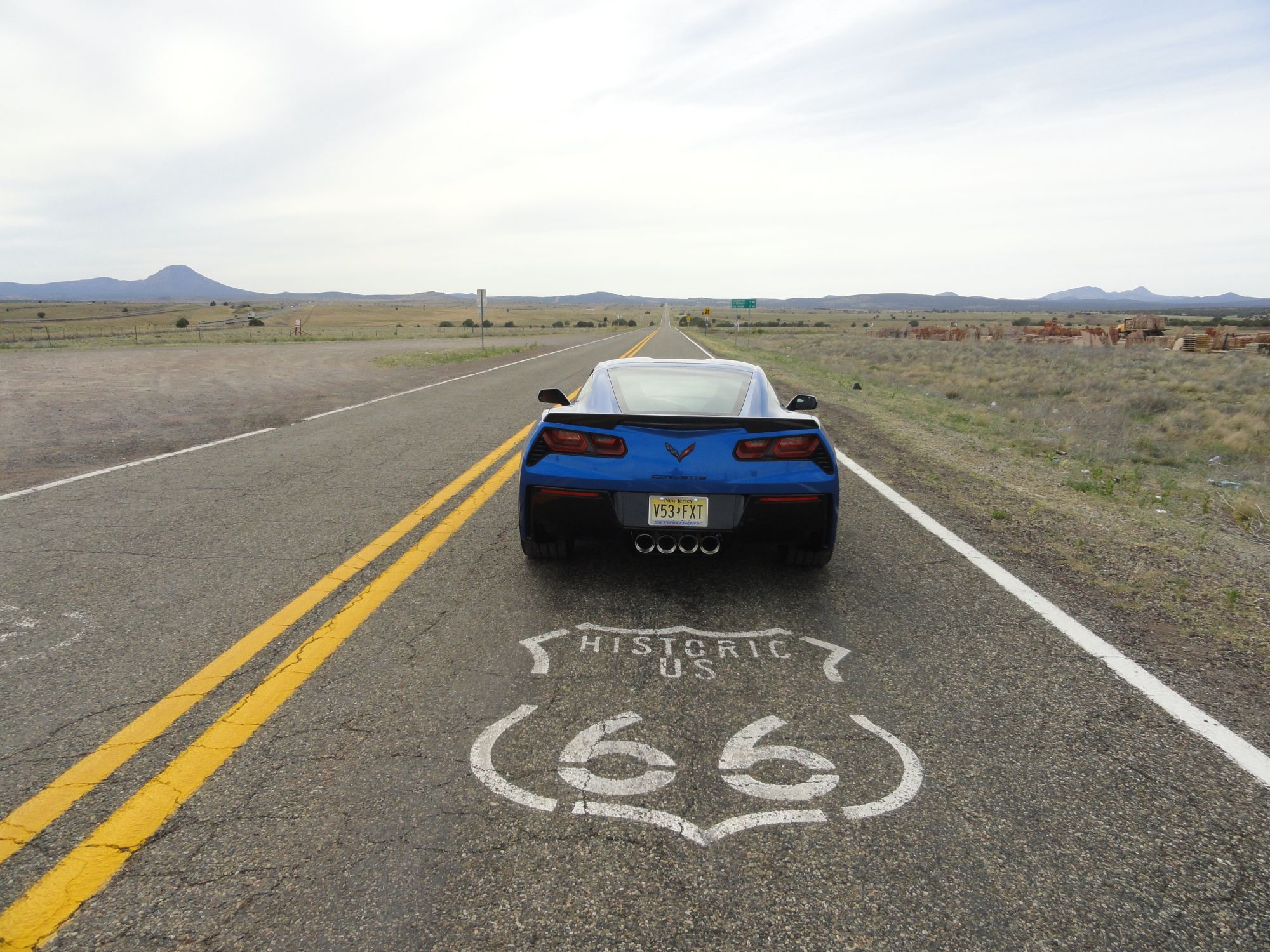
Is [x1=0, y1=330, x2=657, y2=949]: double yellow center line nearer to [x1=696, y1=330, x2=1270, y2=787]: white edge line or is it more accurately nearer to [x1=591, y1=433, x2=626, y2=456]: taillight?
[x1=591, y1=433, x2=626, y2=456]: taillight

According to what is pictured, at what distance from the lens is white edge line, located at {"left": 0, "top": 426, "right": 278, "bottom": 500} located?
656 centimetres

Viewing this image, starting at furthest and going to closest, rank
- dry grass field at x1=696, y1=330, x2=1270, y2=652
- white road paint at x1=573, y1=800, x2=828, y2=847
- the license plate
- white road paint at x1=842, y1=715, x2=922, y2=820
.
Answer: dry grass field at x1=696, y1=330, x2=1270, y2=652
the license plate
white road paint at x1=842, y1=715, x2=922, y2=820
white road paint at x1=573, y1=800, x2=828, y2=847

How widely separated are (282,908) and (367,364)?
23037mm

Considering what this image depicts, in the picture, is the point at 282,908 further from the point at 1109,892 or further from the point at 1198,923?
the point at 1198,923

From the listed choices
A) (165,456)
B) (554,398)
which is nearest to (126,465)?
(165,456)

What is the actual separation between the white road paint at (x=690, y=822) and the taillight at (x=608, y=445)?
2058 mm

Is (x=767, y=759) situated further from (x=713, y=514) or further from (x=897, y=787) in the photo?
(x=713, y=514)

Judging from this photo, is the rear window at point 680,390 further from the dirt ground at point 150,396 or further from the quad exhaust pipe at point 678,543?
the dirt ground at point 150,396

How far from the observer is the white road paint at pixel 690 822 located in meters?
2.31

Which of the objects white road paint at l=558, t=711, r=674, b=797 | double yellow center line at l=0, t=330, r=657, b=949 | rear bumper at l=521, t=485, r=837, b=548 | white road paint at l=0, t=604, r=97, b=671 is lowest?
white road paint at l=558, t=711, r=674, b=797

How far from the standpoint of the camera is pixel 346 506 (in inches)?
240

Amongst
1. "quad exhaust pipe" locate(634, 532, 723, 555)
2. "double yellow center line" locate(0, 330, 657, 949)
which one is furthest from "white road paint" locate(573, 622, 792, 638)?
"double yellow center line" locate(0, 330, 657, 949)

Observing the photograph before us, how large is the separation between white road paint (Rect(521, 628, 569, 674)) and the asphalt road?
0.01m

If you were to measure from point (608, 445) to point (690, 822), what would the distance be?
2207 mm
